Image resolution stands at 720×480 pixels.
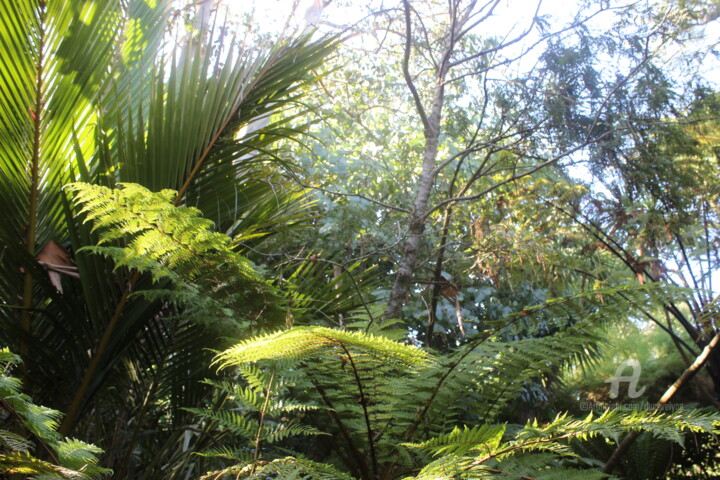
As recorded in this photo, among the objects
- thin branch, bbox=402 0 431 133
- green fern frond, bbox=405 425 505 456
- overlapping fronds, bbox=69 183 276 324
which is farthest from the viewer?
thin branch, bbox=402 0 431 133

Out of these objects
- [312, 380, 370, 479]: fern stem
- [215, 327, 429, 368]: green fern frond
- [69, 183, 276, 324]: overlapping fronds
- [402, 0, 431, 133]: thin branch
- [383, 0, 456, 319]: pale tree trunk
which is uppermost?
[402, 0, 431, 133]: thin branch

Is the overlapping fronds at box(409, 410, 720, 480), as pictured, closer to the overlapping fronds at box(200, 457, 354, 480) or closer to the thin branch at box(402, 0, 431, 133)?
the overlapping fronds at box(200, 457, 354, 480)

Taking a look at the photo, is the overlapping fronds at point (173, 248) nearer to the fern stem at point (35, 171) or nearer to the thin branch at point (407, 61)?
the fern stem at point (35, 171)

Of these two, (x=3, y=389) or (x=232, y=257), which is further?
(x=232, y=257)

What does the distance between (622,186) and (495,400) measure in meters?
2.31

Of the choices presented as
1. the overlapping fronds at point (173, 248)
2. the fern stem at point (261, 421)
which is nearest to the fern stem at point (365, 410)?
the fern stem at point (261, 421)

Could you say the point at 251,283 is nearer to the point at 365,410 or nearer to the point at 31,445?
the point at 365,410

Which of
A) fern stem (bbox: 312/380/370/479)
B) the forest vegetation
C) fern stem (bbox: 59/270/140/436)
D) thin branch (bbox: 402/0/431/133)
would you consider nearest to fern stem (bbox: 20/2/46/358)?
the forest vegetation

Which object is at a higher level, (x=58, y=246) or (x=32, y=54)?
(x=32, y=54)

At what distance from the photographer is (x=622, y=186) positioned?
11.3ft

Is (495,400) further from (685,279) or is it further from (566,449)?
(685,279)

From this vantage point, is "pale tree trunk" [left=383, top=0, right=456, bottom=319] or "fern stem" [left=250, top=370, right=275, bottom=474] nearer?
"fern stem" [left=250, top=370, right=275, bottom=474]

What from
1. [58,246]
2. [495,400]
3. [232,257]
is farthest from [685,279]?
[58,246]

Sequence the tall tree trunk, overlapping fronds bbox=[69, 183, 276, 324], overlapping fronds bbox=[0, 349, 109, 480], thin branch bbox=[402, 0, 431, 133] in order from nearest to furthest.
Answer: overlapping fronds bbox=[0, 349, 109, 480]
overlapping fronds bbox=[69, 183, 276, 324]
the tall tree trunk
thin branch bbox=[402, 0, 431, 133]
